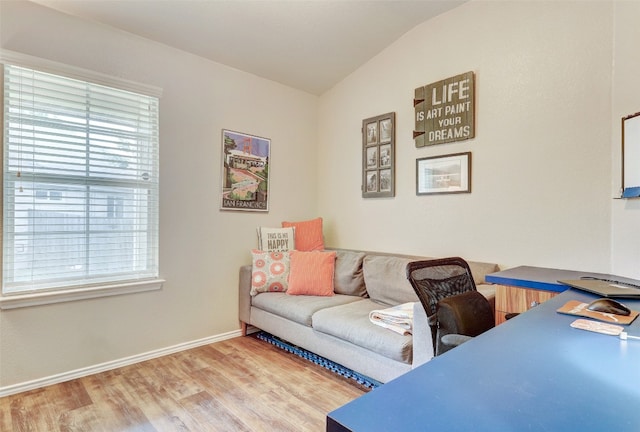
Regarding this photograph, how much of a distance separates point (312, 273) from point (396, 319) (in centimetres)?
106

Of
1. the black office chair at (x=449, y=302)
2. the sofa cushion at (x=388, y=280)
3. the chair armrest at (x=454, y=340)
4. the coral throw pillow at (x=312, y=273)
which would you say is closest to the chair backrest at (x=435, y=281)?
the black office chair at (x=449, y=302)

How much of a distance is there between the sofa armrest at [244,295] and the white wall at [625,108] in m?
2.69

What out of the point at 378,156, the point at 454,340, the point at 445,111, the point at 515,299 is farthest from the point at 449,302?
the point at 378,156

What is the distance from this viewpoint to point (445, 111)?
2.72m

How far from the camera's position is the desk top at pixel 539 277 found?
1.67 m

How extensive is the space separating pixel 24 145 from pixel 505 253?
11.1 ft

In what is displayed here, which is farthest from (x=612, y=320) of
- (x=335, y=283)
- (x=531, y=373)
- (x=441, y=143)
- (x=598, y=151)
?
(x=335, y=283)

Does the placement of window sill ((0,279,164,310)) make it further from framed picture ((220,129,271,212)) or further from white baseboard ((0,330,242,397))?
framed picture ((220,129,271,212))

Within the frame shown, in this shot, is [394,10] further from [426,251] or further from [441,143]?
[426,251]

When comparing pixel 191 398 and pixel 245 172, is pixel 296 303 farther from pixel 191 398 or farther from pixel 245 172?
pixel 245 172

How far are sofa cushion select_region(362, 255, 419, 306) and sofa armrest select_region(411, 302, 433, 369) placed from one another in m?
0.71

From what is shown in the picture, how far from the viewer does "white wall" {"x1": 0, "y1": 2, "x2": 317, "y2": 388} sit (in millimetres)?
2191

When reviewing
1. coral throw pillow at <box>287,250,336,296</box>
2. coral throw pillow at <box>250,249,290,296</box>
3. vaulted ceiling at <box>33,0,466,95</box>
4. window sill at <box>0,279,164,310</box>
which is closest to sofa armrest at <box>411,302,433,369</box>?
coral throw pillow at <box>287,250,336,296</box>

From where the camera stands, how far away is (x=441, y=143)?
277 centimetres
